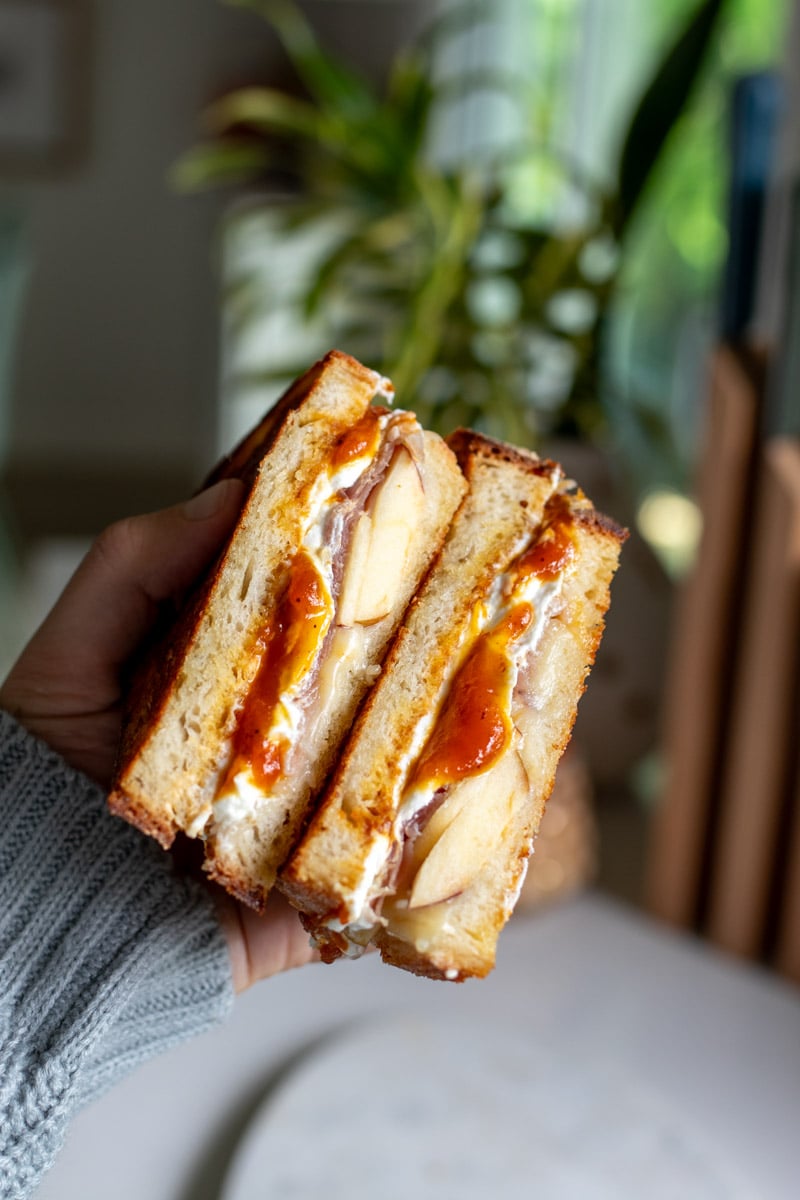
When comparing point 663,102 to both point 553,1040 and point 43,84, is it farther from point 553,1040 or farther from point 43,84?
point 43,84

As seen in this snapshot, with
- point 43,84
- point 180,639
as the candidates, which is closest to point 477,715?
point 180,639

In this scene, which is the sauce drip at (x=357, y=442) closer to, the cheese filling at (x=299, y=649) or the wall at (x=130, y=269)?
the cheese filling at (x=299, y=649)

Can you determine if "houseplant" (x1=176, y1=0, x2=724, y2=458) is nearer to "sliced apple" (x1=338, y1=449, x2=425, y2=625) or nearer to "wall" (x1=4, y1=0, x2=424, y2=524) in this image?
"sliced apple" (x1=338, y1=449, x2=425, y2=625)

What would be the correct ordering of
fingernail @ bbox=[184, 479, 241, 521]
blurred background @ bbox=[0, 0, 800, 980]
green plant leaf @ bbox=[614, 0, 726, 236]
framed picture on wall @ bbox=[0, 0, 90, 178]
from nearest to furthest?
fingernail @ bbox=[184, 479, 241, 521] < blurred background @ bbox=[0, 0, 800, 980] < green plant leaf @ bbox=[614, 0, 726, 236] < framed picture on wall @ bbox=[0, 0, 90, 178]

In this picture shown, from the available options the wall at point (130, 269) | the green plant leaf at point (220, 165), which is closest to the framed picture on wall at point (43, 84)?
the wall at point (130, 269)

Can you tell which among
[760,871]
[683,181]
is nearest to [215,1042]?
[760,871]

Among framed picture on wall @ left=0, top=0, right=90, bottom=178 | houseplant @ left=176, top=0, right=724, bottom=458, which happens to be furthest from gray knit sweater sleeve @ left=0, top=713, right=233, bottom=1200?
framed picture on wall @ left=0, top=0, right=90, bottom=178
